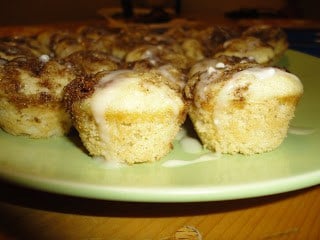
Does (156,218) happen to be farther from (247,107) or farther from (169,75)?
(169,75)

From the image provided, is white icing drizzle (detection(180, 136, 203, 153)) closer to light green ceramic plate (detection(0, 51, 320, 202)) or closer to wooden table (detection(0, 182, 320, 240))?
light green ceramic plate (detection(0, 51, 320, 202))

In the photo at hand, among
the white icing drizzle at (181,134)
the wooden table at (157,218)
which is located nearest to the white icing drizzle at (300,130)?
the wooden table at (157,218)

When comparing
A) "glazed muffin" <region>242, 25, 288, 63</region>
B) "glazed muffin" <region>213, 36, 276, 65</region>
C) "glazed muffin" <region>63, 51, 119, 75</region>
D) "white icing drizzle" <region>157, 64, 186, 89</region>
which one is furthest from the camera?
"glazed muffin" <region>242, 25, 288, 63</region>

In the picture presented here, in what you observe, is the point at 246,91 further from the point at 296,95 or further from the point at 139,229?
the point at 139,229

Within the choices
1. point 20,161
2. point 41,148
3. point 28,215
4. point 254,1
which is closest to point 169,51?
point 41,148

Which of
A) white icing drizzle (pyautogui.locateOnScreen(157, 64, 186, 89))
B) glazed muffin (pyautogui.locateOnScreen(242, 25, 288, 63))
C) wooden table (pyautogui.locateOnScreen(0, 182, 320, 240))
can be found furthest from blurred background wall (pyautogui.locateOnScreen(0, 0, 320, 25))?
wooden table (pyautogui.locateOnScreen(0, 182, 320, 240))
